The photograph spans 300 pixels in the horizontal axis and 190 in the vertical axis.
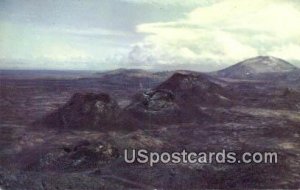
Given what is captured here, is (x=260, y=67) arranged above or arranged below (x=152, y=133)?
above

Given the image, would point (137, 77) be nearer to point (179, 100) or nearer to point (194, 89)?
point (179, 100)

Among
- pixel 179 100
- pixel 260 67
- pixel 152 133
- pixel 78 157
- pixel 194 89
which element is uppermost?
pixel 260 67

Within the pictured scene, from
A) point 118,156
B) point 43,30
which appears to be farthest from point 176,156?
point 43,30

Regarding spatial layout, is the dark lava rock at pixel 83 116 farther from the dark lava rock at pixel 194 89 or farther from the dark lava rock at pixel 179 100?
the dark lava rock at pixel 194 89

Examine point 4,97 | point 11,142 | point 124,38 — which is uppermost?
point 124,38

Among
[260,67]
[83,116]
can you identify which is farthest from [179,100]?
[83,116]

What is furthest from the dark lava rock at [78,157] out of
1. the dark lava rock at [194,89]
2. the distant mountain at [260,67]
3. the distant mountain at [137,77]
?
the distant mountain at [260,67]

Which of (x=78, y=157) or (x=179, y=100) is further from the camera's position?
(x=179, y=100)

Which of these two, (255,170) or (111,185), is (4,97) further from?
(255,170)
